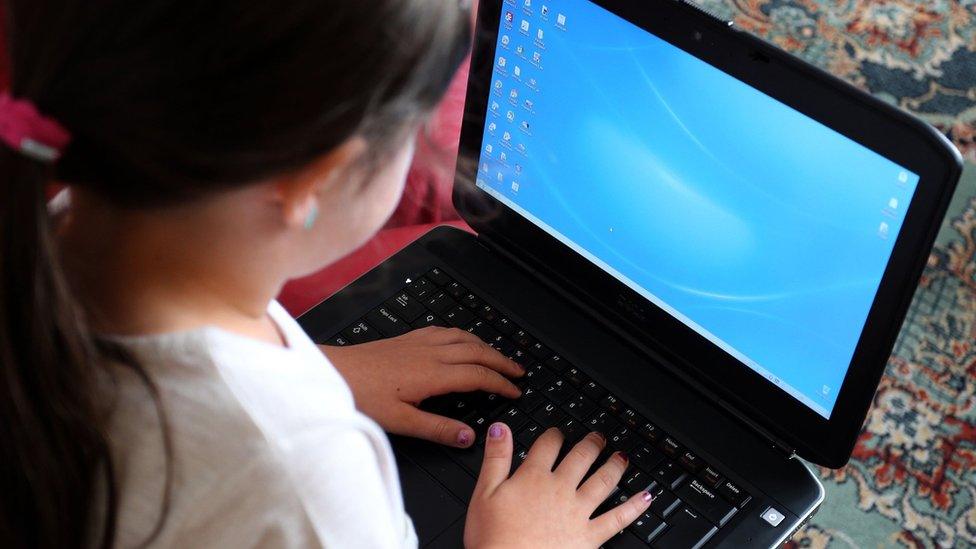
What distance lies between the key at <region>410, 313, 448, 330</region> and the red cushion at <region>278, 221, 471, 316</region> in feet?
0.27

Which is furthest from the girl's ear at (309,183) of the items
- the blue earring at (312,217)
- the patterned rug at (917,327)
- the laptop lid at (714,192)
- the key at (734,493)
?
the patterned rug at (917,327)

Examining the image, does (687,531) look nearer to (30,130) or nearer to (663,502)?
(663,502)

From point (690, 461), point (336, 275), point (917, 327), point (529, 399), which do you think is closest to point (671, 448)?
point (690, 461)

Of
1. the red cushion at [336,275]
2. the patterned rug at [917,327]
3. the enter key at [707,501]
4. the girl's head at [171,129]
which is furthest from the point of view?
the patterned rug at [917,327]

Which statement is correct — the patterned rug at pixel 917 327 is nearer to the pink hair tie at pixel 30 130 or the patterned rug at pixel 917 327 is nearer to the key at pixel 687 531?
the key at pixel 687 531

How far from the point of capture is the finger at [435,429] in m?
0.79

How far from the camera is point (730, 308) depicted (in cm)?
76

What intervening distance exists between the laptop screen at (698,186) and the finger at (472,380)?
0.41ft

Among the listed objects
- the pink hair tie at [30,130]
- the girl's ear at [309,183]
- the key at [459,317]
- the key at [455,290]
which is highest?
the pink hair tie at [30,130]

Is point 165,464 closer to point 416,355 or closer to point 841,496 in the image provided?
point 416,355

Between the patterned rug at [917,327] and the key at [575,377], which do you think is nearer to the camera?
the key at [575,377]

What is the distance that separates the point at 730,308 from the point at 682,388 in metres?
0.10

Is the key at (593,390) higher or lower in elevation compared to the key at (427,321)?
higher

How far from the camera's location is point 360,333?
885mm
